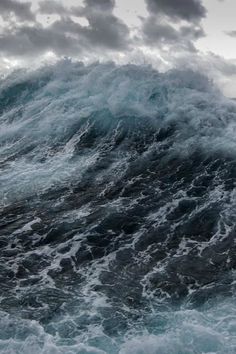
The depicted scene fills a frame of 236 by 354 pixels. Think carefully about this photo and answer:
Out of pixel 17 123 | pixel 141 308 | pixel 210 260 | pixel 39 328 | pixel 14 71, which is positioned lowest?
pixel 39 328

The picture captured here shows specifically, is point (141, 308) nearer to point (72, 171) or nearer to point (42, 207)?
point (42, 207)

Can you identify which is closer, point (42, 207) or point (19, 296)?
point (19, 296)

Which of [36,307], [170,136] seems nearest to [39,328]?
[36,307]

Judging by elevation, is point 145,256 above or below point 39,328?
above

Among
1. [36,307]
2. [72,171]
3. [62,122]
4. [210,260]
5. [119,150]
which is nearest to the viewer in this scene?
[36,307]

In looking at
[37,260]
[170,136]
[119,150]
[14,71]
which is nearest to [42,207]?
[37,260]

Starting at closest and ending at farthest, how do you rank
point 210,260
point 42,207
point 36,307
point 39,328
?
1. point 39,328
2. point 36,307
3. point 210,260
4. point 42,207
